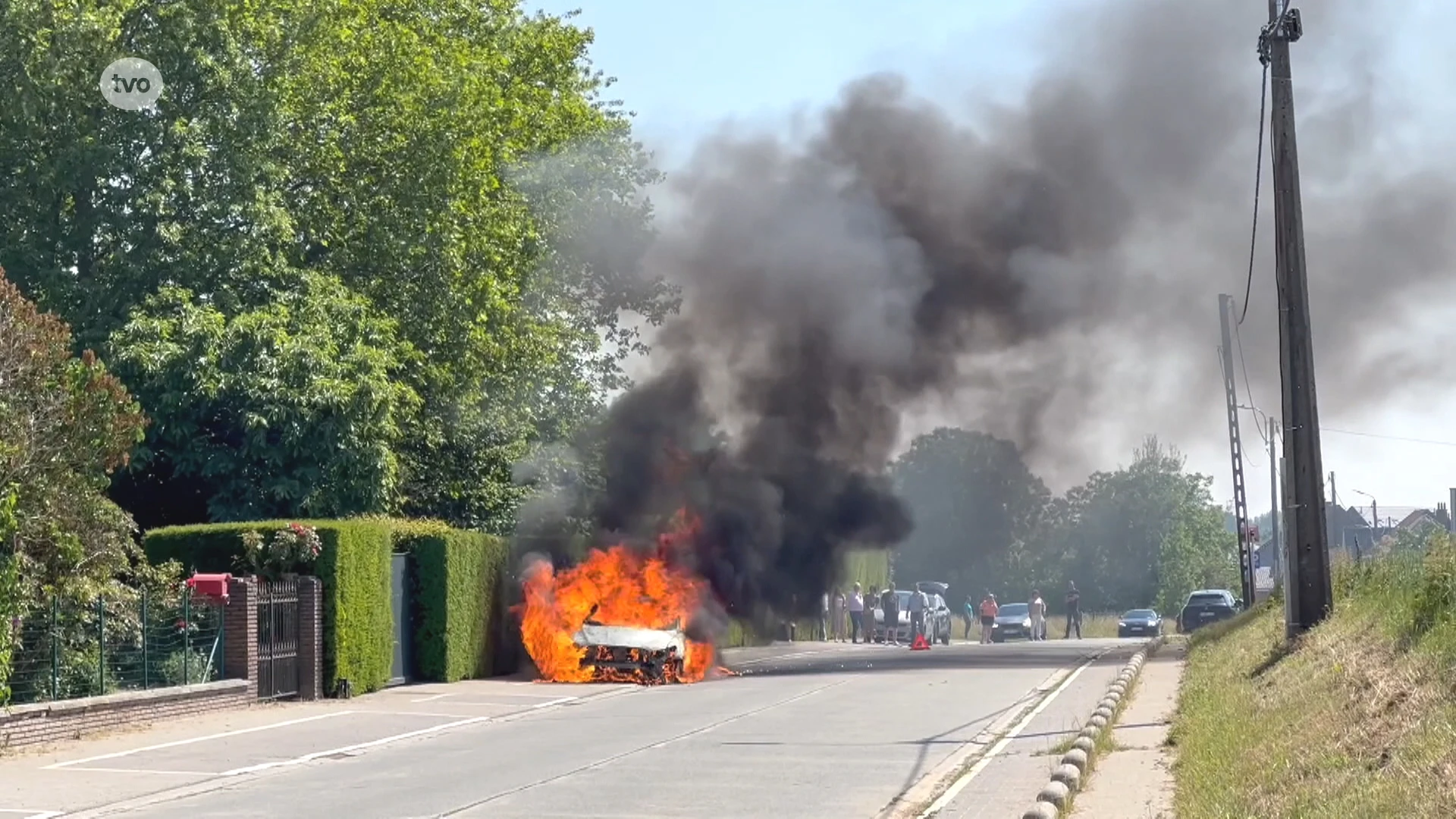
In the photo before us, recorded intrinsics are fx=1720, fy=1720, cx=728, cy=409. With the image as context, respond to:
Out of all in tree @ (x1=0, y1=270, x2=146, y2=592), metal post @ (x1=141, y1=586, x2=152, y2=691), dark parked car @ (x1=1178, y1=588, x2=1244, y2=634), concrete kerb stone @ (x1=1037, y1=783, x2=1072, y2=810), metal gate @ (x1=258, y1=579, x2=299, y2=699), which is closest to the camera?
concrete kerb stone @ (x1=1037, y1=783, x2=1072, y2=810)

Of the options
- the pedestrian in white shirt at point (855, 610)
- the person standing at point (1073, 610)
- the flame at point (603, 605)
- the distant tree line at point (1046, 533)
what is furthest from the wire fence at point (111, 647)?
the distant tree line at point (1046, 533)

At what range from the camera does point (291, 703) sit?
23.1 metres

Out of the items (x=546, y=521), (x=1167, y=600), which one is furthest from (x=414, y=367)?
(x=1167, y=600)

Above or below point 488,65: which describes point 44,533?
→ below

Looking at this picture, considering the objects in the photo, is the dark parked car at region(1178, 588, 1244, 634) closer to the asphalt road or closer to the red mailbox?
the asphalt road

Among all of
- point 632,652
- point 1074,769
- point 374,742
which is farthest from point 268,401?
point 1074,769

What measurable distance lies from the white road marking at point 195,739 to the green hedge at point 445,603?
5.99m

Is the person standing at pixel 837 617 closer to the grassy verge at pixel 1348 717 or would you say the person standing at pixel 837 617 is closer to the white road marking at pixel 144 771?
the grassy verge at pixel 1348 717

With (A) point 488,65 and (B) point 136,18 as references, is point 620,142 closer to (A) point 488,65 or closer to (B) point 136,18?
→ (A) point 488,65

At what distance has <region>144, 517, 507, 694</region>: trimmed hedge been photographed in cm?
2388

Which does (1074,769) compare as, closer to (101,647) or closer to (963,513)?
(101,647)

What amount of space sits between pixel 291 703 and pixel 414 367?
10740mm

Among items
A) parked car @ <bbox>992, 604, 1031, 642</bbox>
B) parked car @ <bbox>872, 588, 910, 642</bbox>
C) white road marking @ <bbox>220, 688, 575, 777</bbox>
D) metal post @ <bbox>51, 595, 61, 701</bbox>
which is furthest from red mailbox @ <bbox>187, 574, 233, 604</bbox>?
parked car @ <bbox>992, 604, 1031, 642</bbox>

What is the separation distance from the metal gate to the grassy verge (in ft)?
39.0
